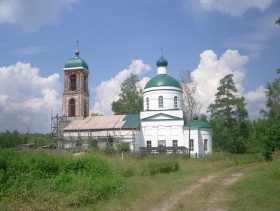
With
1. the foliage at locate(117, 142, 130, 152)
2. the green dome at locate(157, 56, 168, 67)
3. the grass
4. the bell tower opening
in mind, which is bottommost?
the grass

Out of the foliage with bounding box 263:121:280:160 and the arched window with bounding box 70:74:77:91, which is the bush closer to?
the foliage with bounding box 263:121:280:160

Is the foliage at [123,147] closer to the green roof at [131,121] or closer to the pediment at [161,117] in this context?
the green roof at [131,121]

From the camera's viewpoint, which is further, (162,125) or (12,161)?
(162,125)

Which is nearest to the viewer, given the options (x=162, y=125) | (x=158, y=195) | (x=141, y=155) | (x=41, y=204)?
(x=41, y=204)

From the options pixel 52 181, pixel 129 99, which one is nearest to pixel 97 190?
pixel 52 181

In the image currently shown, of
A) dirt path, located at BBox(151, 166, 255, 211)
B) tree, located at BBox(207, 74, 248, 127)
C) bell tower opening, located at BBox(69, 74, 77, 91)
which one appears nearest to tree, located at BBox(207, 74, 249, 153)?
tree, located at BBox(207, 74, 248, 127)

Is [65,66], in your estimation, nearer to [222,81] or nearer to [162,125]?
[162,125]

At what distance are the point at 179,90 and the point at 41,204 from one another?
91.4 ft

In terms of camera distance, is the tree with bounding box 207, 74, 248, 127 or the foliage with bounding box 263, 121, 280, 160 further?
the tree with bounding box 207, 74, 248, 127

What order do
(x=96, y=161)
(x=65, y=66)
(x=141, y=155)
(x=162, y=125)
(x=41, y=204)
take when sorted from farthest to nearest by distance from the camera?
(x=65, y=66) → (x=162, y=125) → (x=141, y=155) → (x=96, y=161) → (x=41, y=204)

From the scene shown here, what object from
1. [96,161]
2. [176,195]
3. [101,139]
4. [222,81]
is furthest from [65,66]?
A: [176,195]

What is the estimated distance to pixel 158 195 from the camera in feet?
35.7

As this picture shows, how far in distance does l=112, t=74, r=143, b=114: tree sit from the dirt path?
118ft

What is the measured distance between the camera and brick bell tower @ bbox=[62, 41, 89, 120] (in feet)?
128
